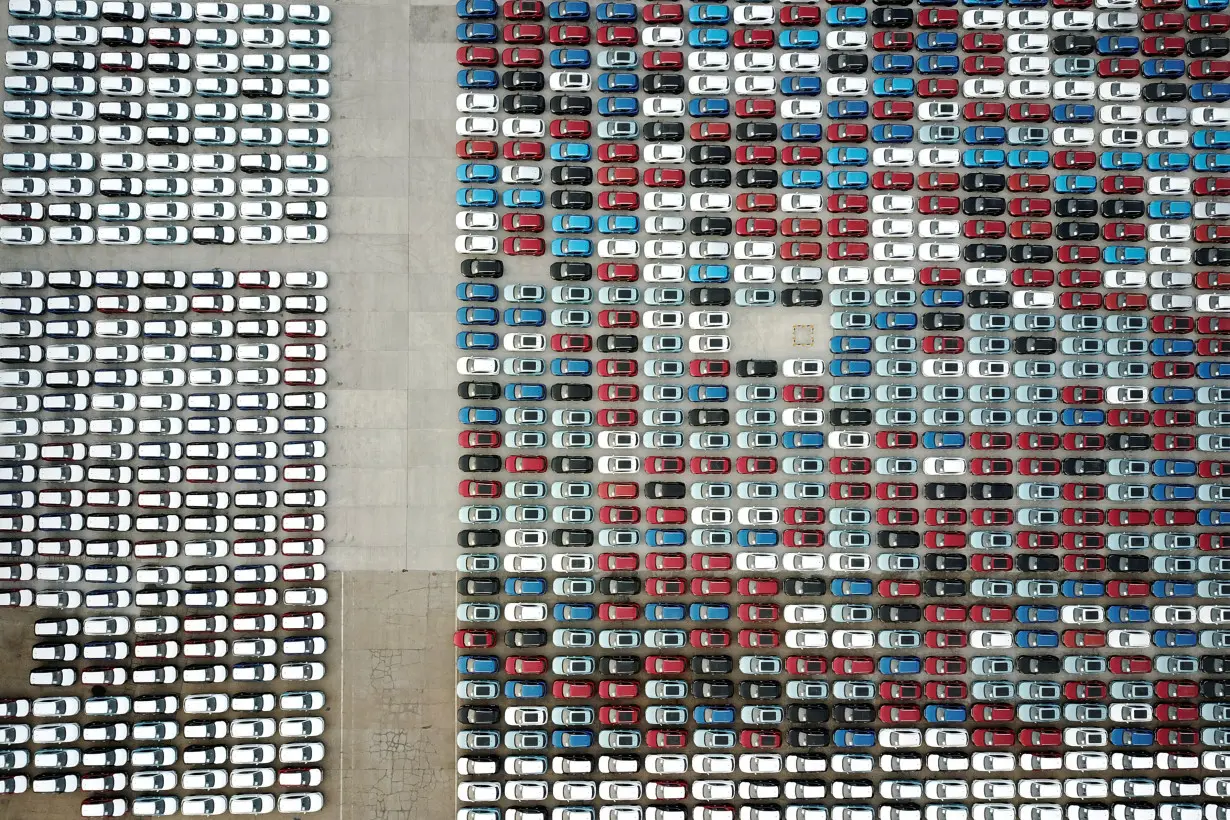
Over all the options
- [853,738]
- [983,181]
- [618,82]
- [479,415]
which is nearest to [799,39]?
[618,82]

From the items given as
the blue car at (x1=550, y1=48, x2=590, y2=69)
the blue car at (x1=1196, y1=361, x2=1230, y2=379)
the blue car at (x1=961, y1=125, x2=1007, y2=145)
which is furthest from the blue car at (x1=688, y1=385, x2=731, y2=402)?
the blue car at (x1=1196, y1=361, x2=1230, y2=379)

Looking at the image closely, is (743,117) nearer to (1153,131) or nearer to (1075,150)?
(1075,150)

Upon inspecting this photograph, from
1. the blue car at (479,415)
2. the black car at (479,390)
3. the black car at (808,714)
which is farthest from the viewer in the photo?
the blue car at (479,415)

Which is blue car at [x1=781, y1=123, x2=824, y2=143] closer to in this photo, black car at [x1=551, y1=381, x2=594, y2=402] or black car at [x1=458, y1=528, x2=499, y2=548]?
black car at [x1=551, y1=381, x2=594, y2=402]

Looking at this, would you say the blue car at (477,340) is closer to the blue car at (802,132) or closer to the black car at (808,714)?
the blue car at (802,132)

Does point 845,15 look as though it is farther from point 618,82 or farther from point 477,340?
point 477,340

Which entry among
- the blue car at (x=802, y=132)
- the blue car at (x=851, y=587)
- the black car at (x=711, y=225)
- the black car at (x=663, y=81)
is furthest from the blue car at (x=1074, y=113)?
the blue car at (x=851, y=587)
